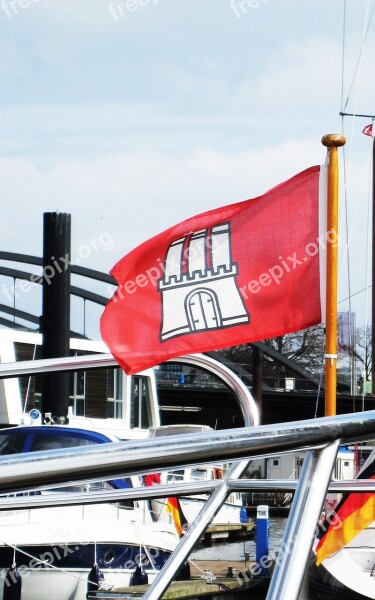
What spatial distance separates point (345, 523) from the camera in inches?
299

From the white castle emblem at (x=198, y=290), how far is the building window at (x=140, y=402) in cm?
1440

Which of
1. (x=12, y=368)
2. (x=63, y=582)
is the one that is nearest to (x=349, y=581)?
(x=63, y=582)

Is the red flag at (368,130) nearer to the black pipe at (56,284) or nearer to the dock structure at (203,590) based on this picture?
the black pipe at (56,284)

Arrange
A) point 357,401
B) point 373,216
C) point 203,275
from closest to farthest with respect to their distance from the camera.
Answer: point 203,275, point 373,216, point 357,401

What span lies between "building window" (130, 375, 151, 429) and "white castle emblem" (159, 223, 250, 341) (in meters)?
14.4

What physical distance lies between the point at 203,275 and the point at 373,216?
33209 millimetres

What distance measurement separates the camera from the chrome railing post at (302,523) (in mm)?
2008

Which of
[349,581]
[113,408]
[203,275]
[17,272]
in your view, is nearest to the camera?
[203,275]

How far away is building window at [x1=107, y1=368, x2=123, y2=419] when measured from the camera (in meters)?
18.8

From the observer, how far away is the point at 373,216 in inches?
1454

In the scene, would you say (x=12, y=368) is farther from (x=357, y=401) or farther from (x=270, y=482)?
(x=357, y=401)

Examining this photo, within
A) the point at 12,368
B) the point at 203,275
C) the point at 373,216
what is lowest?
the point at 12,368

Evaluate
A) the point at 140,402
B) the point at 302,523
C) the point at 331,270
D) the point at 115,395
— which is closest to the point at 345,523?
the point at 331,270

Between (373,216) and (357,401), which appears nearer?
(373,216)
